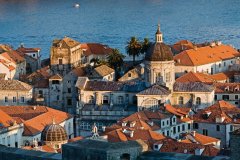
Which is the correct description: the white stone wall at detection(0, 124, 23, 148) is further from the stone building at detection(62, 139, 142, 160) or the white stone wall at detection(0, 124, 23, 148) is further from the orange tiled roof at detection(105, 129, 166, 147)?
the stone building at detection(62, 139, 142, 160)

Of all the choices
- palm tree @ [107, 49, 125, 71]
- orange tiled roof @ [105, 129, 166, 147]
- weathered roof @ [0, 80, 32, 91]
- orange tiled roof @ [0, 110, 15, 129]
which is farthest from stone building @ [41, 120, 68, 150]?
palm tree @ [107, 49, 125, 71]

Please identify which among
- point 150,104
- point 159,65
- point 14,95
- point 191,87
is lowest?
point 150,104

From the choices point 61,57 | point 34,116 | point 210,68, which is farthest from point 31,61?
point 34,116

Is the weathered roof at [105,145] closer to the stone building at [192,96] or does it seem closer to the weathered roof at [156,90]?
the weathered roof at [156,90]

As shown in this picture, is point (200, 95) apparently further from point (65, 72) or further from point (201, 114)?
point (65, 72)

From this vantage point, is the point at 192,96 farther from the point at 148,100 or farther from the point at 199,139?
the point at 199,139

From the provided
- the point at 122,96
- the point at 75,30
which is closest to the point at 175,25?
the point at 75,30
